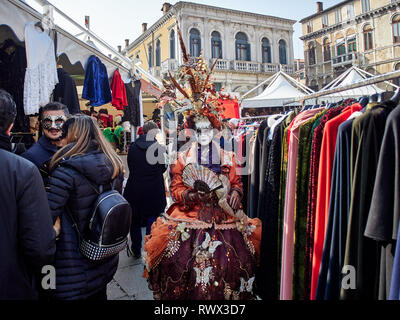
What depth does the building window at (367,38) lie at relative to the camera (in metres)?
26.7

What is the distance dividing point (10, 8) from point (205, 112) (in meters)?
2.27

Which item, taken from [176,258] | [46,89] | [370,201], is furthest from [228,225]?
[46,89]


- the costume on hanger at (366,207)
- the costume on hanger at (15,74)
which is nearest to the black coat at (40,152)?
the costume on hanger at (15,74)

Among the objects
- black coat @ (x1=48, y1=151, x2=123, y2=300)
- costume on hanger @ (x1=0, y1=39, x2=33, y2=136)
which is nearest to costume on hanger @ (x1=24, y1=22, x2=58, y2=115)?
costume on hanger @ (x1=0, y1=39, x2=33, y2=136)

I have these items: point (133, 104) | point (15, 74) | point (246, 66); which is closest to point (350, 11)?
point (246, 66)

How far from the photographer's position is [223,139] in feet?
10.8

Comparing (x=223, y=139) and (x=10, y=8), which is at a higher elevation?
(x=10, y=8)

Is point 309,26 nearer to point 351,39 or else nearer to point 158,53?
point 351,39

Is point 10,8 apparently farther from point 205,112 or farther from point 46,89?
point 205,112

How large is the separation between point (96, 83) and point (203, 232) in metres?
3.33

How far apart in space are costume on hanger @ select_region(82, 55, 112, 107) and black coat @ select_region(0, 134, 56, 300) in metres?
3.23

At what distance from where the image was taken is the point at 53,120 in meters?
2.77

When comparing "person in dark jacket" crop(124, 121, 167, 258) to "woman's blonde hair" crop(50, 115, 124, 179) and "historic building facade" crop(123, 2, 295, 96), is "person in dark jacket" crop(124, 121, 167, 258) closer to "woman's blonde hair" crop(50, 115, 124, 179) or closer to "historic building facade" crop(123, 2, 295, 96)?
"woman's blonde hair" crop(50, 115, 124, 179)
